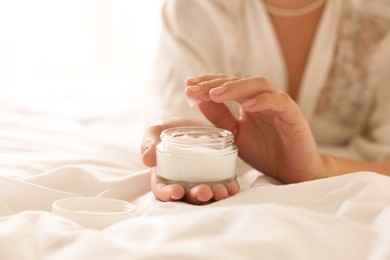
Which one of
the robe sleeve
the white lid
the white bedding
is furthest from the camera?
the robe sleeve

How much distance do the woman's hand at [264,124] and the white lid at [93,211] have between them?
0.67ft

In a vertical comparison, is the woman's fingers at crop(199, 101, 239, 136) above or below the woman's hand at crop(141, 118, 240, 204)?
above

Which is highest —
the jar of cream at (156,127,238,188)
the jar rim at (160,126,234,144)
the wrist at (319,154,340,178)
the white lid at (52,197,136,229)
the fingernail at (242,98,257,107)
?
the fingernail at (242,98,257,107)

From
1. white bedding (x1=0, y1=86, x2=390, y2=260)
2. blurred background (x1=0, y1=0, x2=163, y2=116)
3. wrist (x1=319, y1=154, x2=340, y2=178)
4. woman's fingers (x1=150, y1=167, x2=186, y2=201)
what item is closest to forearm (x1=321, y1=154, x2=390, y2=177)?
wrist (x1=319, y1=154, x2=340, y2=178)

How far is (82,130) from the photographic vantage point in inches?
59.4

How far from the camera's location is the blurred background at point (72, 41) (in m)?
2.71

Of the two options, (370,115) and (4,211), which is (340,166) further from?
(4,211)

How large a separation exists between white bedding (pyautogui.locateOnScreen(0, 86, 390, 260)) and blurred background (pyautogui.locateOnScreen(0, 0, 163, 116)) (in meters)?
1.37

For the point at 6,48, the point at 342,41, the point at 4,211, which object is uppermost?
the point at 342,41

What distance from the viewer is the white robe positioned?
60.7 inches

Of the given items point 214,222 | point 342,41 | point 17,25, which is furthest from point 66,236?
point 17,25

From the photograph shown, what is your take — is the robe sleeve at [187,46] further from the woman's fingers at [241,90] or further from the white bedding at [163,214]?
the woman's fingers at [241,90]

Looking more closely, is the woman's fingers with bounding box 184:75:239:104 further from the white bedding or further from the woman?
the woman

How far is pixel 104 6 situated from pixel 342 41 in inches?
59.6
